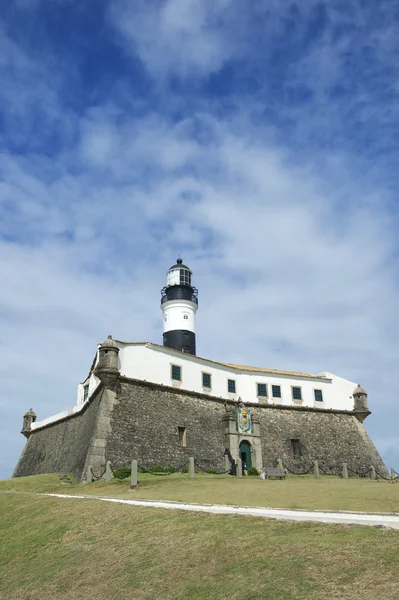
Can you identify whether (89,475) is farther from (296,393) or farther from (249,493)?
(296,393)

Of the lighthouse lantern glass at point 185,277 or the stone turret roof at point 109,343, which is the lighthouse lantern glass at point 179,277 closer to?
the lighthouse lantern glass at point 185,277

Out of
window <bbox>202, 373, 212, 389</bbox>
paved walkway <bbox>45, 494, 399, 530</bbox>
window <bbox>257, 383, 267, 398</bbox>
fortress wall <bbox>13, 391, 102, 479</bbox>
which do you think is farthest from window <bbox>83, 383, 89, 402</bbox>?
paved walkway <bbox>45, 494, 399, 530</bbox>

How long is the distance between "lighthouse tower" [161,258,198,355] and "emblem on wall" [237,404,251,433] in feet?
26.7

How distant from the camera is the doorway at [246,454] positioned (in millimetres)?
33438

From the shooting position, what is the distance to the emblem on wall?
34.0 metres

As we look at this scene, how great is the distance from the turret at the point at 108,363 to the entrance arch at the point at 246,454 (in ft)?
36.7

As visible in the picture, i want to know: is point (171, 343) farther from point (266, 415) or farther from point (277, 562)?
point (277, 562)

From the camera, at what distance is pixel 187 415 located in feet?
104

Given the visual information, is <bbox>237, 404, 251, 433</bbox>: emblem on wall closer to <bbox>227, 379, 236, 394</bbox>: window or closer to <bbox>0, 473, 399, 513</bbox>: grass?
<bbox>227, 379, 236, 394</bbox>: window

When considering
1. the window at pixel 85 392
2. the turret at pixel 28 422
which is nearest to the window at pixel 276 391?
the window at pixel 85 392

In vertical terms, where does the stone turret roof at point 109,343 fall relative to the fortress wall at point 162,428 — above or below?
above

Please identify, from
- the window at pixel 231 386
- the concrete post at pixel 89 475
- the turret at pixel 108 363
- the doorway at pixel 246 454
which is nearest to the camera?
the concrete post at pixel 89 475

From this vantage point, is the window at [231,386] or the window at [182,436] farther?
the window at [231,386]

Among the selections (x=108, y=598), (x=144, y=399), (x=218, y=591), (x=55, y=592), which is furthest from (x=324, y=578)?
(x=144, y=399)
